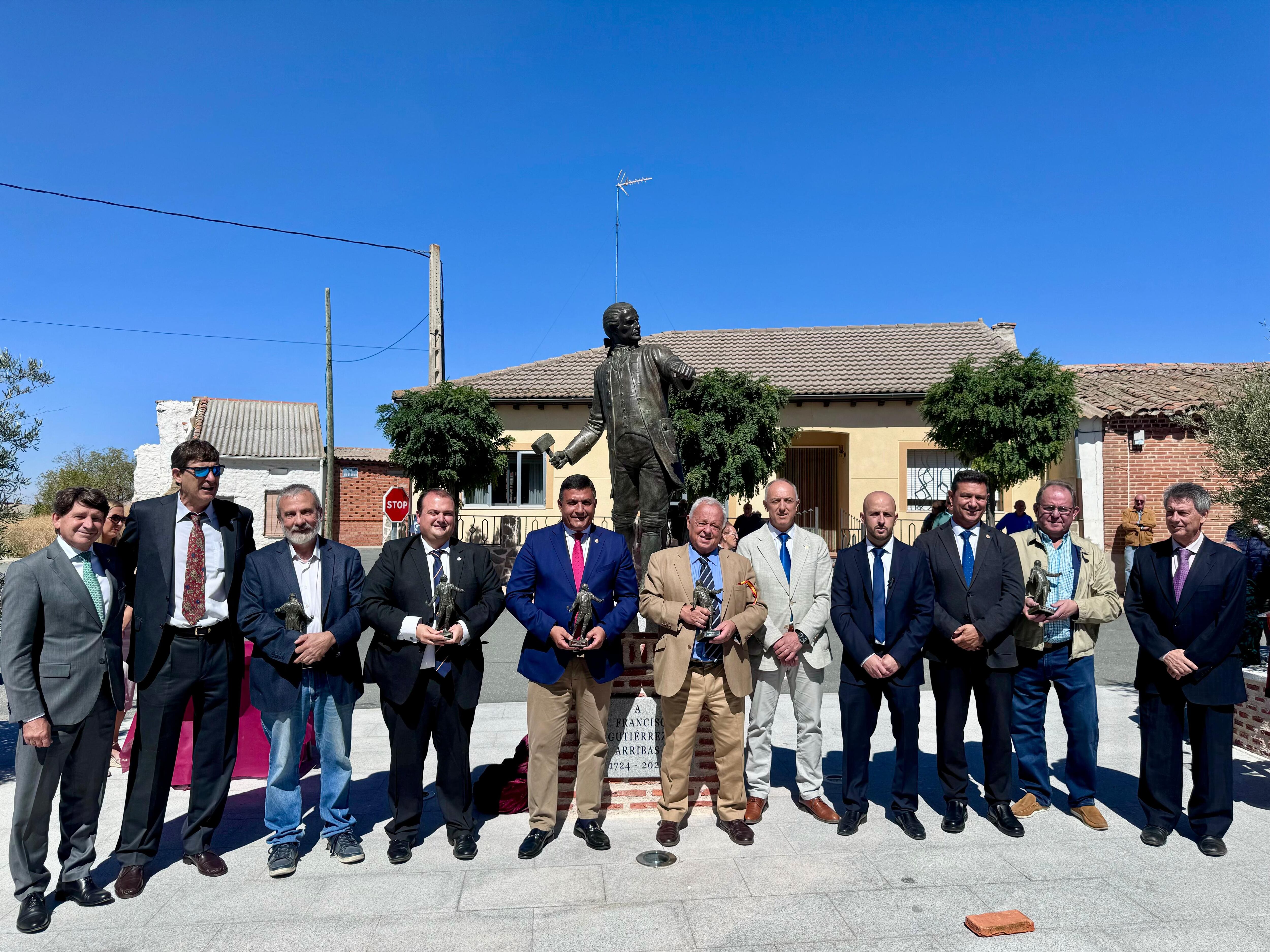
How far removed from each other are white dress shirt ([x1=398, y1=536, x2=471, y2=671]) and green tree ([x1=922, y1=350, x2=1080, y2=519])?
469 inches

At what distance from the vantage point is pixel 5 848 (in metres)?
4.39

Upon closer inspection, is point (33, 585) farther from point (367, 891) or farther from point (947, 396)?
point (947, 396)

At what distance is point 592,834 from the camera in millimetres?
4375

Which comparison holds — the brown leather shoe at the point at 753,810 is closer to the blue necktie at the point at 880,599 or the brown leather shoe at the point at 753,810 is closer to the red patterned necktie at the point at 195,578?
the blue necktie at the point at 880,599

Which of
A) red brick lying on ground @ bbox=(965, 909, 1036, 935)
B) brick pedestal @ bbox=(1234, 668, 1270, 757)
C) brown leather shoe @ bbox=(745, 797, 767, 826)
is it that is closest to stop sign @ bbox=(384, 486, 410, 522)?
brown leather shoe @ bbox=(745, 797, 767, 826)

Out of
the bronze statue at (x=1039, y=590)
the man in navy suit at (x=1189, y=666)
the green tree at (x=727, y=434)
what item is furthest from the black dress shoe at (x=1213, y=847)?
the green tree at (x=727, y=434)

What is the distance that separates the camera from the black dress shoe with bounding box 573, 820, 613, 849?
4324 mm

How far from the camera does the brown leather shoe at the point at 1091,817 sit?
457 cm

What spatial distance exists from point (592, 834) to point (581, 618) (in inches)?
46.1

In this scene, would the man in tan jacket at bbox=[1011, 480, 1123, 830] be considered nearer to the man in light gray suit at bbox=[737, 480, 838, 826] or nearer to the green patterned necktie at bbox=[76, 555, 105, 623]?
the man in light gray suit at bbox=[737, 480, 838, 826]

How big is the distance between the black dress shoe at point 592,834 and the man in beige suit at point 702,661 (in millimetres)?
295

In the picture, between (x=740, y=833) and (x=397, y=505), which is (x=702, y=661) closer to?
(x=740, y=833)

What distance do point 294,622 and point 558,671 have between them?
1.34 metres

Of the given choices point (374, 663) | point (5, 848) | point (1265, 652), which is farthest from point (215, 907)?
point (1265, 652)
